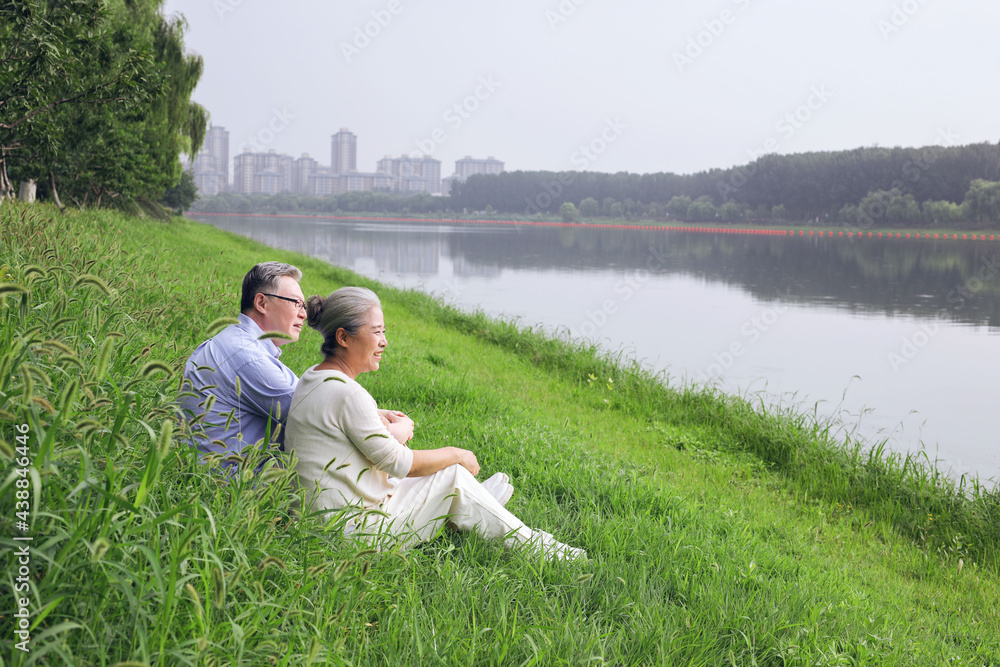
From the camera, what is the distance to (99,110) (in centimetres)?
1178

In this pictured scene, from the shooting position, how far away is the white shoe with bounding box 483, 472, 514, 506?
3508 millimetres

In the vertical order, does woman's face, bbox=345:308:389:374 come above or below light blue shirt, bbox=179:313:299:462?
above

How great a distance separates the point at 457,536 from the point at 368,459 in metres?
0.61

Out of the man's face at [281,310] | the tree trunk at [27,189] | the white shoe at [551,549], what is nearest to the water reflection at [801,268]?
the tree trunk at [27,189]

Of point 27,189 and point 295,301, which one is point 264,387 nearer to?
point 295,301

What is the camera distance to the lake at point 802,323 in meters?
9.49

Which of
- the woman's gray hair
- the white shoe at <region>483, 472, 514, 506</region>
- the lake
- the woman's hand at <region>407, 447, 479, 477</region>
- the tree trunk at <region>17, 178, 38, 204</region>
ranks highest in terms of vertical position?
the tree trunk at <region>17, 178, 38, 204</region>

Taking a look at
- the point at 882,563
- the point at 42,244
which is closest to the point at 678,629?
the point at 882,563

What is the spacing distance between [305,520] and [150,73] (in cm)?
817

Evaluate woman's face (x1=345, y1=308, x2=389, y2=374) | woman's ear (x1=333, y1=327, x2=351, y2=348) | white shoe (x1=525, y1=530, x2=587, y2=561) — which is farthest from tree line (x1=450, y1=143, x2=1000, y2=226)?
woman's ear (x1=333, y1=327, x2=351, y2=348)

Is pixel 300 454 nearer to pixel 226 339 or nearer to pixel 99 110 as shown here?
pixel 226 339

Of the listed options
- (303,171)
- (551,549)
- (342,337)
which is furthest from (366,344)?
(303,171)

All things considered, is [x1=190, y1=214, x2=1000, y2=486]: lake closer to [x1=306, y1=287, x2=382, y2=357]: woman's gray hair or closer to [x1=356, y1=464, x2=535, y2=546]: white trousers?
[x1=356, y1=464, x2=535, y2=546]: white trousers

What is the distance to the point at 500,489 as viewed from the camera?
3541 millimetres
